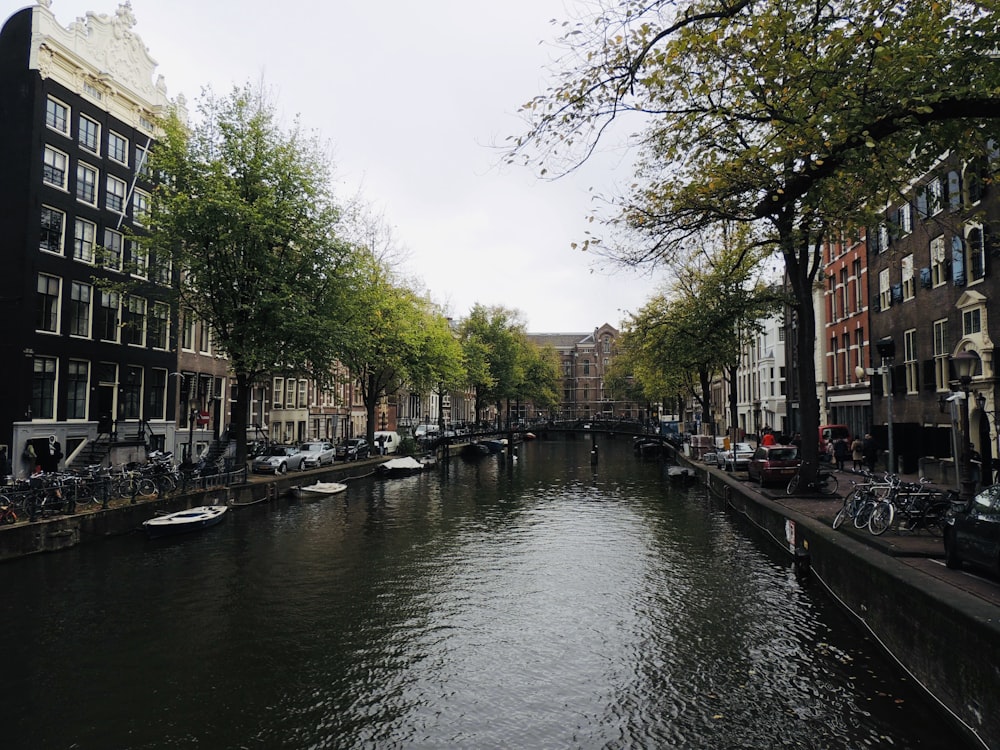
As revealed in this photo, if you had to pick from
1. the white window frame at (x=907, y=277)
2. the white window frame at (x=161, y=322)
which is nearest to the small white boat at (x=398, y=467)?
the white window frame at (x=161, y=322)

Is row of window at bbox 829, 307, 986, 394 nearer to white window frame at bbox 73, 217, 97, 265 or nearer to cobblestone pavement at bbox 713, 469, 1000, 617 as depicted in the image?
cobblestone pavement at bbox 713, 469, 1000, 617

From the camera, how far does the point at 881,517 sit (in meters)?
14.1

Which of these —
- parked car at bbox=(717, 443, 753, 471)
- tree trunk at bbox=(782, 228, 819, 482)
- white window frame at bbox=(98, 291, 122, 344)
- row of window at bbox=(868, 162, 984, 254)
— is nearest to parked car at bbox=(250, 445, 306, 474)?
white window frame at bbox=(98, 291, 122, 344)

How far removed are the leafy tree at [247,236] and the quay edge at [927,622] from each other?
22961mm

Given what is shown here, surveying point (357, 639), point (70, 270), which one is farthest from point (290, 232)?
point (357, 639)

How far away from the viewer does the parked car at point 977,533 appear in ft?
31.0

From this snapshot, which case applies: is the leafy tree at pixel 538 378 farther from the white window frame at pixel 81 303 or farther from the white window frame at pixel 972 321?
the white window frame at pixel 972 321

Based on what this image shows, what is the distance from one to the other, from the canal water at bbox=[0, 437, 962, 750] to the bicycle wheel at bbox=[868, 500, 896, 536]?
197 centimetres

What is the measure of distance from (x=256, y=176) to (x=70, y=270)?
393 inches

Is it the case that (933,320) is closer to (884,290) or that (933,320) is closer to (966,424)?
(884,290)

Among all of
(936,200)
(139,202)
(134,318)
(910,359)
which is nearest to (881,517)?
(936,200)

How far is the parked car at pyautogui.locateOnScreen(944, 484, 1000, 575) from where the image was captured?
9438 millimetres

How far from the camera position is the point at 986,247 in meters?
22.0

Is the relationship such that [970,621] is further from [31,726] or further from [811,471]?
[811,471]
